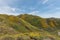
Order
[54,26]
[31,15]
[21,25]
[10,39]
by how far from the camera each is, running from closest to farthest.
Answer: [10,39], [21,25], [54,26], [31,15]

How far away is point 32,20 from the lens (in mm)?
98812

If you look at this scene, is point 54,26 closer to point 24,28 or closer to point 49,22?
point 49,22

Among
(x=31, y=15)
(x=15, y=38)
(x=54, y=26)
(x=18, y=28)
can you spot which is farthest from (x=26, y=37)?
(x=31, y=15)

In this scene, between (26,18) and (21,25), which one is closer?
(21,25)

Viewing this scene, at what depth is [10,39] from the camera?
47438 mm

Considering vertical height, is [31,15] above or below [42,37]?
above

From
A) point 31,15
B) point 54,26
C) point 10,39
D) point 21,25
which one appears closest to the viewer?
point 10,39

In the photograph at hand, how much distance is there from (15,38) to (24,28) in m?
22.1

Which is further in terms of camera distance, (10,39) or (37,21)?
(37,21)

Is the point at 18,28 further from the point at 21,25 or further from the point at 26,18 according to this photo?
the point at 26,18

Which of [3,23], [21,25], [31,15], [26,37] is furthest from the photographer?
[31,15]

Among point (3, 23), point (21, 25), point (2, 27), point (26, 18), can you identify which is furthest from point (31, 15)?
point (2, 27)

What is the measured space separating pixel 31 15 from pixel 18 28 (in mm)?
38504

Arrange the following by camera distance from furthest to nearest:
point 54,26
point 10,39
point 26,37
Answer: point 54,26 < point 26,37 < point 10,39
